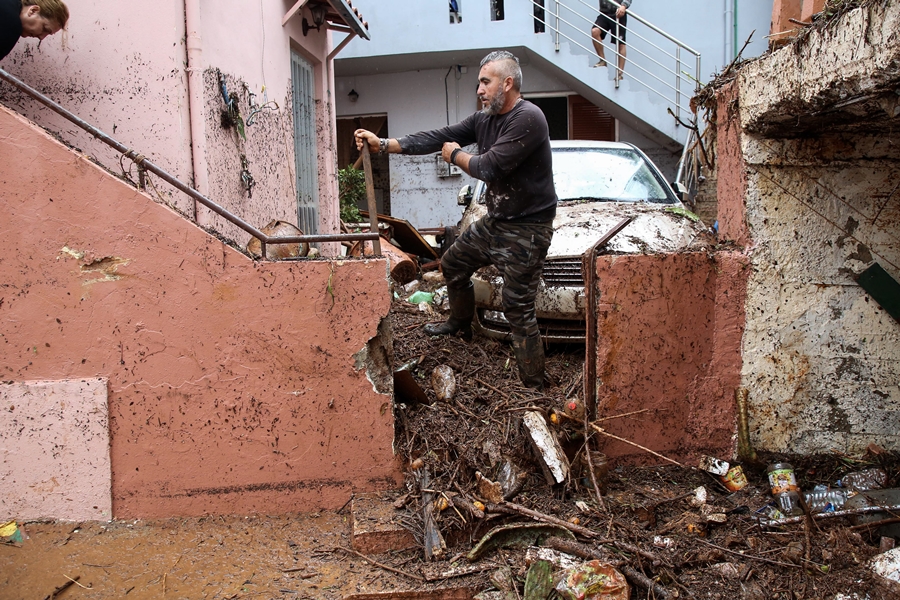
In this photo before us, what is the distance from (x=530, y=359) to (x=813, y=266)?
176 cm

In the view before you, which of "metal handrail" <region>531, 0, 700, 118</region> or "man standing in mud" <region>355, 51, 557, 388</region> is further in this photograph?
"metal handrail" <region>531, 0, 700, 118</region>

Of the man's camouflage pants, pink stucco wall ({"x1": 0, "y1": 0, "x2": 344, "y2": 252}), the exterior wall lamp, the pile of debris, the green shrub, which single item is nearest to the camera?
the pile of debris

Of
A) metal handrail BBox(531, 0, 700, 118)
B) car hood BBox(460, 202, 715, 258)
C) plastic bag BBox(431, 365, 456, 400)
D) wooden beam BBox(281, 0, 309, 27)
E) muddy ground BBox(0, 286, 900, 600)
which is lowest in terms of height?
muddy ground BBox(0, 286, 900, 600)

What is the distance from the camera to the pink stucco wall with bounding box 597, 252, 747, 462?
3.74 metres

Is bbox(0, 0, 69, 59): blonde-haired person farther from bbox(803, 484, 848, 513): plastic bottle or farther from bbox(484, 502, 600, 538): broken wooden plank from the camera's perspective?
bbox(803, 484, 848, 513): plastic bottle

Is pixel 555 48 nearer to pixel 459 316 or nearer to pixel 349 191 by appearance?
pixel 349 191

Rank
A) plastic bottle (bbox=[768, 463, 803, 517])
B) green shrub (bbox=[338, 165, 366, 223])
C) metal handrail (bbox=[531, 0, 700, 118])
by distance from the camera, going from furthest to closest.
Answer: metal handrail (bbox=[531, 0, 700, 118]), green shrub (bbox=[338, 165, 366, 223]), plastic bottle (bbox=[768, 463, 803, 517])

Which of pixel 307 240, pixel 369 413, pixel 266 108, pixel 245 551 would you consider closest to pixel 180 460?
pixel 245 551

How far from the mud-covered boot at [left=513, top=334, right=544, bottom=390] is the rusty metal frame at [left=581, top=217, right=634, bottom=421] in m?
0.46

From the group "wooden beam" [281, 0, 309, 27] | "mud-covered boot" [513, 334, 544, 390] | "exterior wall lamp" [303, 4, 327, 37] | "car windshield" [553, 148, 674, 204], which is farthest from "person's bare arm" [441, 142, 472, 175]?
"exterior wall lamp" [303, 4, 327, 37]

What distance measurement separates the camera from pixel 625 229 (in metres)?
4.86

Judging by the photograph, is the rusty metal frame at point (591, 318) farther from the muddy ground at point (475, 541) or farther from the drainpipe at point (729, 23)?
the drainpipe at point (729, 23)

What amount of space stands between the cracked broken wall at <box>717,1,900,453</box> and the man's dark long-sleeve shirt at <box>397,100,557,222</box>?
111 cm

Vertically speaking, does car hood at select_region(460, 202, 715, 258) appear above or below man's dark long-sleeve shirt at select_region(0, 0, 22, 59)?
below
